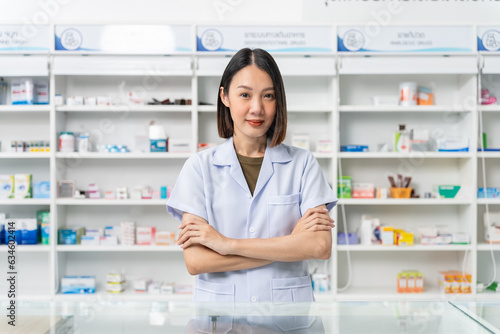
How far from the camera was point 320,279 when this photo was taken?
159 inches

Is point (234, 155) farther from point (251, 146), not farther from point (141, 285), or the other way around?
point (141, 285)

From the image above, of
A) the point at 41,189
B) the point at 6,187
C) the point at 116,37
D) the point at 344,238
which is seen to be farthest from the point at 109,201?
the point at 344,238

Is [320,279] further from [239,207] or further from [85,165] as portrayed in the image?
[239,207]

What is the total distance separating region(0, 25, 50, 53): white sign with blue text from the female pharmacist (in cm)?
284

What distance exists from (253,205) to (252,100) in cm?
32

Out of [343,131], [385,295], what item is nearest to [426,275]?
[385,295]

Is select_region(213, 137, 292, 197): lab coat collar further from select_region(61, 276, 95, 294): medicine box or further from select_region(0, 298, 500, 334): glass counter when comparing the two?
select_region(61, 276, 95, 294): medicine box

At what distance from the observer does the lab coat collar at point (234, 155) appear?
161 cm

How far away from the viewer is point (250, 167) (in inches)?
64.2

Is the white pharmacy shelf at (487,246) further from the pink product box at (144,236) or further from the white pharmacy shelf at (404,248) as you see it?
the pink product box at (144,236)

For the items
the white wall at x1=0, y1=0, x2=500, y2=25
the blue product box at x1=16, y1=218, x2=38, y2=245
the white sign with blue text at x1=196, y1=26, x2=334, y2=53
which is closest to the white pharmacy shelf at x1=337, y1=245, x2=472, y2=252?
the white sign with blue text at x1=196, y1=26, x2=334, y2=53

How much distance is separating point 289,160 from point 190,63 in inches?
97.7

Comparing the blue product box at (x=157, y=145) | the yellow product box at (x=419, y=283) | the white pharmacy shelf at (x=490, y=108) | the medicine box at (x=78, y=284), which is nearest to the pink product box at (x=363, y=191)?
the yellow product box at (x=419, y=283)

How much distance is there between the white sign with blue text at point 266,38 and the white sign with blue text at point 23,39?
1173mm
